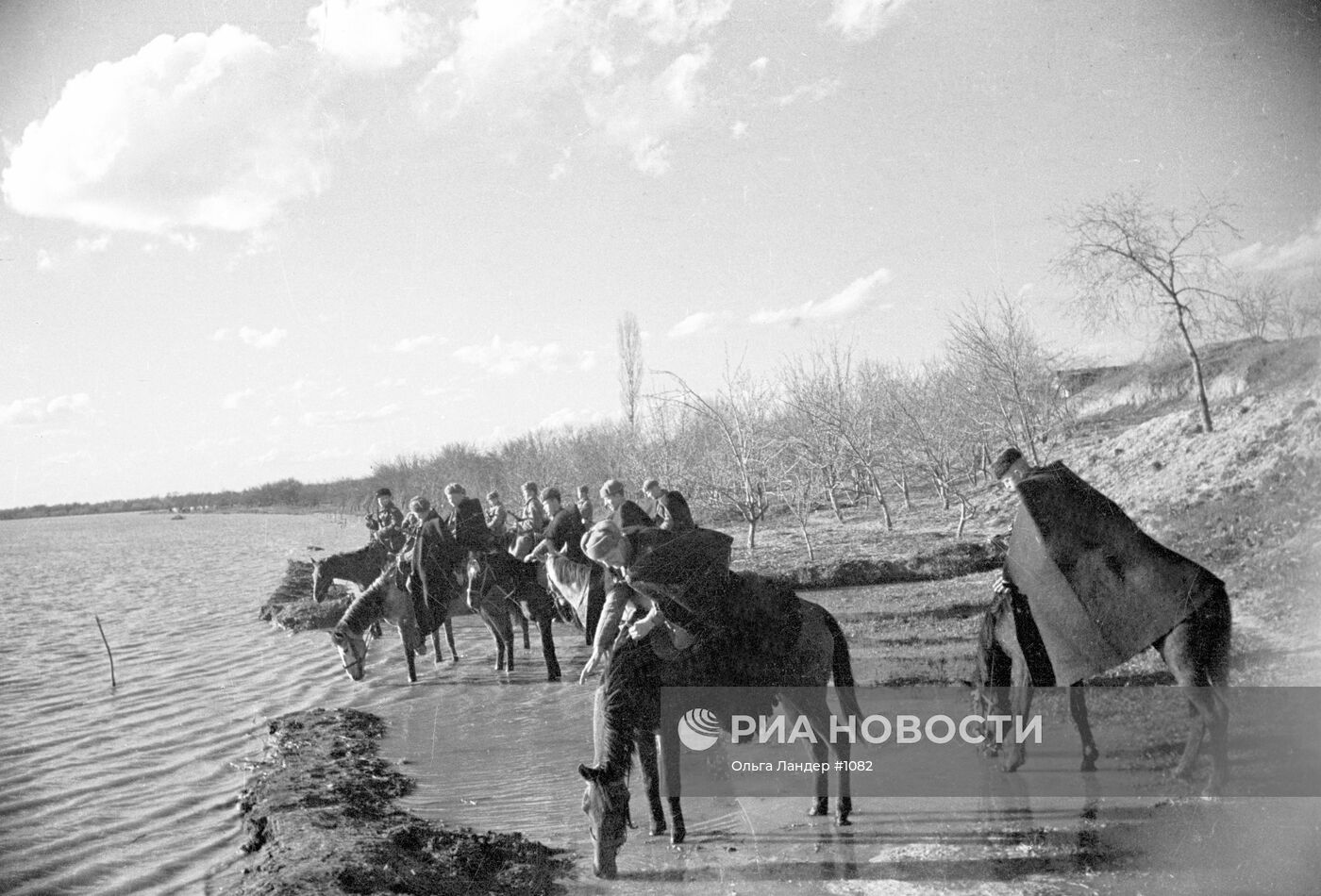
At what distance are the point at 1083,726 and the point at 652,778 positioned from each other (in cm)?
278

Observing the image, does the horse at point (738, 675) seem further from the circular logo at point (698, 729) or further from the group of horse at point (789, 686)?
the circular logo at point (698, 729)

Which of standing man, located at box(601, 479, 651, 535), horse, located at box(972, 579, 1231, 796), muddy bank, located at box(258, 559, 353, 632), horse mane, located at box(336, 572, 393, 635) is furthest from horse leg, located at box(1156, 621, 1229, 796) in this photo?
muddy bank, located at box(258, 559, 353, 632)

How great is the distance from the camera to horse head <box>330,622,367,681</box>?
9.99 metres

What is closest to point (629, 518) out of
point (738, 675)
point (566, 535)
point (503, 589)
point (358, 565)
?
point (738, 675)

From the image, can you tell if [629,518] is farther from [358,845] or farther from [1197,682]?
[1197,682]

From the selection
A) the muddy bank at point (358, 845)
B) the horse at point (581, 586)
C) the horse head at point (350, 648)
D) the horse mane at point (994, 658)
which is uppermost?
the horse at point (581, 586)

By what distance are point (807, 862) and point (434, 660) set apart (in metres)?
8.25

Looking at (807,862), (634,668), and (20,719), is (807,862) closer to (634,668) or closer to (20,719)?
(634,668)

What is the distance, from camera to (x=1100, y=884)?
13.3 feet

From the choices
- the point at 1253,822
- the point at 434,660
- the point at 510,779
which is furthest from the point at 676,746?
the point at 434,660

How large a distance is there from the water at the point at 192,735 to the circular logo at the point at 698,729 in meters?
0.87

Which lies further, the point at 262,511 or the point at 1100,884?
the point at 262,511

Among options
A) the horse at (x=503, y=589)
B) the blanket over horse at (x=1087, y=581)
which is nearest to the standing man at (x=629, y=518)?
the blanket over horse at (x=1087, y=581)

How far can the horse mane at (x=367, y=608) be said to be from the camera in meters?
10.1
